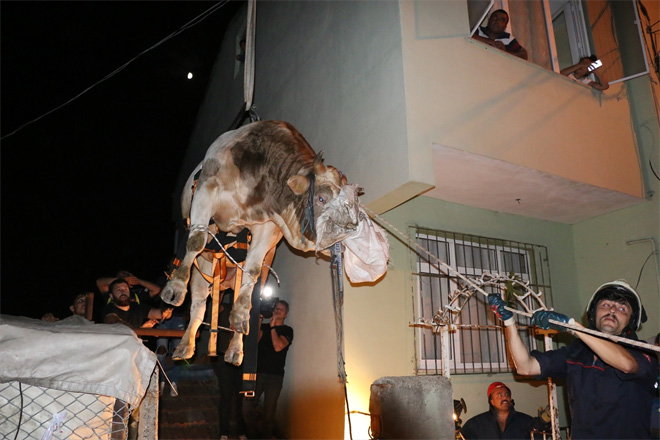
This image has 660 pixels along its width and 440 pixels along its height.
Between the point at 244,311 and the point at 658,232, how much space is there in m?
4.95

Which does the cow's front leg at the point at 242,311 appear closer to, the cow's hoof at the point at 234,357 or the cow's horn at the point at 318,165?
the cow's hoof at the point at 234,357

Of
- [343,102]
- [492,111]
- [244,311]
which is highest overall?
[343,102]

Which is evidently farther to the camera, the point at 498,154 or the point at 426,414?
the point at 498,154

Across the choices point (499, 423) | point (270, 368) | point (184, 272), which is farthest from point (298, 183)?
point (499, 423)

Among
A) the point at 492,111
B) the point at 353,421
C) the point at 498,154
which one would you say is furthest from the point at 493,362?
the point at 492,111

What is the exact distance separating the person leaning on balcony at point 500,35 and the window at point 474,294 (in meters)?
2.19

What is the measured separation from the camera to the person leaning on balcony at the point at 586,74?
17.4ft

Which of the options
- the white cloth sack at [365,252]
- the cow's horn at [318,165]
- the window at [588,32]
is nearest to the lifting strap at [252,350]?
the white cloth sack at [365,252]

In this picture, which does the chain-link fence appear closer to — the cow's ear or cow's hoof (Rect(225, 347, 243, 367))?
cow's hoof (Rect(225, 347, 243, 367))

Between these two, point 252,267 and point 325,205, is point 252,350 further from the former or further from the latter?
point 325,205

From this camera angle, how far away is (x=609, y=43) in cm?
593

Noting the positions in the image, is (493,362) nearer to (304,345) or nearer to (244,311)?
(304,345)

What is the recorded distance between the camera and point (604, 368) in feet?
10.0

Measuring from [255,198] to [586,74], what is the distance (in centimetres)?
430
